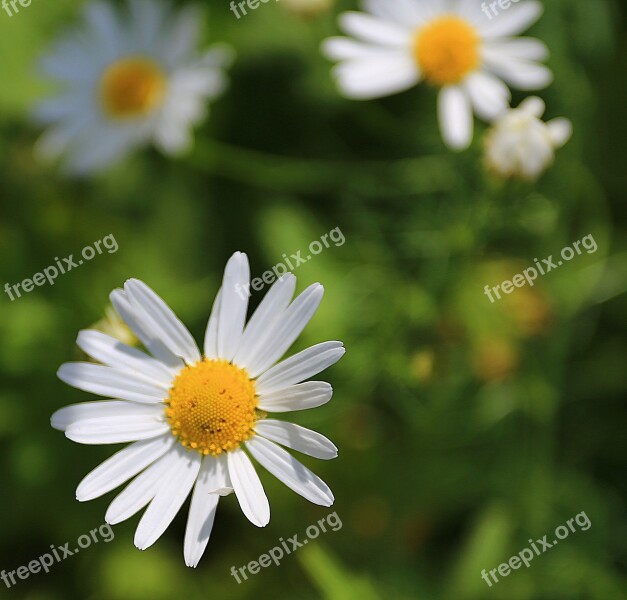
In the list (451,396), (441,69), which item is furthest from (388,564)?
(441,69)

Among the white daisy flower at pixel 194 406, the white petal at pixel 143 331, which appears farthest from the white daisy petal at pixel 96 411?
the white petal at pixel 143 331

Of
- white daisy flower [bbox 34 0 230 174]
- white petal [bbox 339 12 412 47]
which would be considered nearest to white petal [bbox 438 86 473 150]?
white petal [bbox 339 12 412 47]

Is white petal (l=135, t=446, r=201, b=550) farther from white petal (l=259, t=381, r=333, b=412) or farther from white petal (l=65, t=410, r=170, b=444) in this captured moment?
white petal (l=259, t=381, r=333, b=412)

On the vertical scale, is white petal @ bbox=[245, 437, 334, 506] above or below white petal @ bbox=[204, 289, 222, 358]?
below

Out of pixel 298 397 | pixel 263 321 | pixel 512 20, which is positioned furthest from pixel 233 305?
pixel 512 20

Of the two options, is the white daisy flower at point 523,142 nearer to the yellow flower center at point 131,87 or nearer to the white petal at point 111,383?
the white petal at point 111,383

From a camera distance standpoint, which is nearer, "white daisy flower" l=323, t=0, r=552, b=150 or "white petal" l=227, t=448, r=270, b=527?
"white petal" l=227, t=448, r=270, b=527
